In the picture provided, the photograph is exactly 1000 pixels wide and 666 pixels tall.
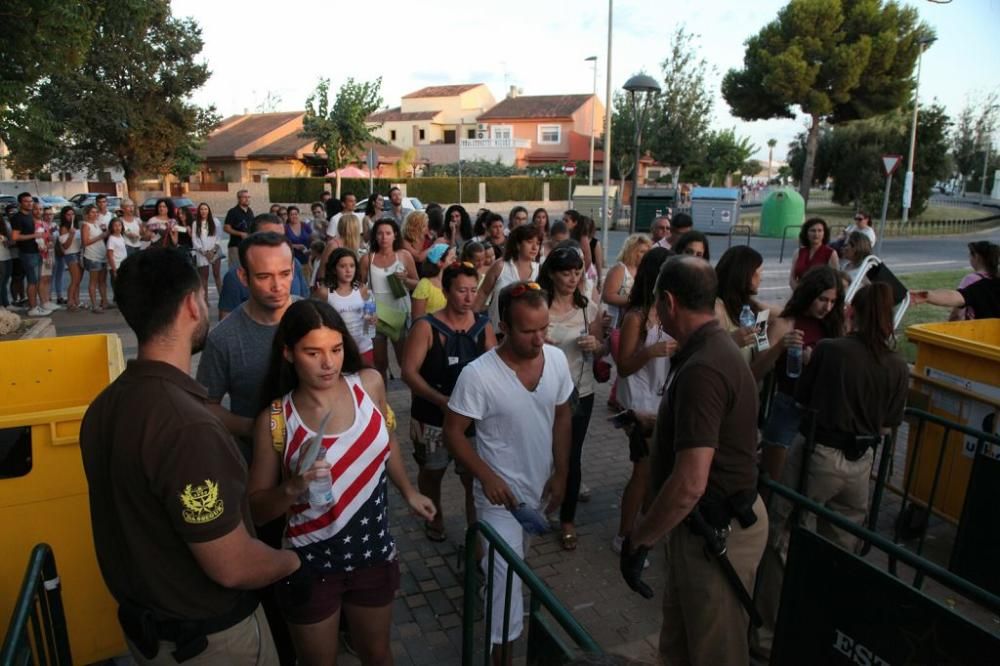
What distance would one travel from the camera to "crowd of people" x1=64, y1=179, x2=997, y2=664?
188cm

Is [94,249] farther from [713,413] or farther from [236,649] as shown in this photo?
[713,413]

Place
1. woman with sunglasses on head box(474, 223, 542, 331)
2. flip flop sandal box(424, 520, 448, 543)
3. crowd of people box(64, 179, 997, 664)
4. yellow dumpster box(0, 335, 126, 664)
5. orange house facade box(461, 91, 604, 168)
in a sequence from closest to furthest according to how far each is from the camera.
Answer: crowd of people box(64, 179, 997, 664) → yellow dumpster box(0, 335, 126, 664) → flip flop sandal box(424, 520, 448, 543) → woman with sunglasses on head box(474, 223, 542, 331) → orange house facade box(461, 91, 604, 168)

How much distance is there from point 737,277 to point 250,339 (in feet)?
9.41

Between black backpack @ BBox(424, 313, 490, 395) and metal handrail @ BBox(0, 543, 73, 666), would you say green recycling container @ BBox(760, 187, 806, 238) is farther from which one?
metal handrail @ BBox(0, 543, 73, 666)

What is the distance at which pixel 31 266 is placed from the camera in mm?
11320

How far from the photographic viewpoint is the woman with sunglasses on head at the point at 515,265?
5805 millimetres

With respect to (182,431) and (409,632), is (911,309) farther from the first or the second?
(182,431)

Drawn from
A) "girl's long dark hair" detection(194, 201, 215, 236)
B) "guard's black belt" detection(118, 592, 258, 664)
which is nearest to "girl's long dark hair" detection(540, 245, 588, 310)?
"guard's black belt" detection(118, 592, 258, 664)

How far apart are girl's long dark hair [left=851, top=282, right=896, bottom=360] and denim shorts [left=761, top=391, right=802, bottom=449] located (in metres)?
0.73

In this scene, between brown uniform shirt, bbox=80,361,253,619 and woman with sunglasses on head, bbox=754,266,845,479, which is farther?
woman with sunglasses on head, bbox=754,266,845,479

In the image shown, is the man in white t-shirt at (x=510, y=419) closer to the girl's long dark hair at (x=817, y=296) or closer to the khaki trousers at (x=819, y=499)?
the khaki trousers at (x=819, y=499)

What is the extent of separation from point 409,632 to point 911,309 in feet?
40.8

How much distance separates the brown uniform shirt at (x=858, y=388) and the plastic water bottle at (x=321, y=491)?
2681 mm

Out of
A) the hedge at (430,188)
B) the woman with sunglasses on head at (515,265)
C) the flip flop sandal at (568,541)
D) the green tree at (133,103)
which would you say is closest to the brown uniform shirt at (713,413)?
Result: the flip flop sandal at (568,541)
